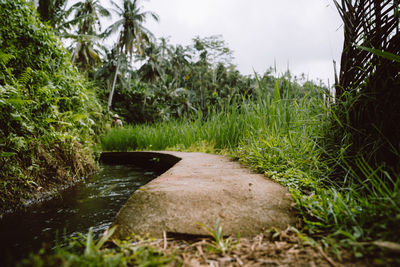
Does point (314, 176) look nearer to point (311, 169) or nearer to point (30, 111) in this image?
point (311, 169)

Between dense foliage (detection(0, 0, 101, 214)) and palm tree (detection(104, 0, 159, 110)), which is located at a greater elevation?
palm tree (detection(104, 0, 159, 110))

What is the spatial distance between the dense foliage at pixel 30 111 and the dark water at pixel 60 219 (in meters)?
0.25

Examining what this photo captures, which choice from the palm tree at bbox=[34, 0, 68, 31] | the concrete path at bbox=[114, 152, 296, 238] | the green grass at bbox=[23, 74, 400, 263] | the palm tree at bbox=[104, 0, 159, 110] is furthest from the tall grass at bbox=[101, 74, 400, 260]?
the palm tree at bbox=[104, 0, 159, 110]

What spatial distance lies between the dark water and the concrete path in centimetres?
48

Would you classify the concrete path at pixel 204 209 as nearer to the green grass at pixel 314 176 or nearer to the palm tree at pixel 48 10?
the green grass at pixel 314 176

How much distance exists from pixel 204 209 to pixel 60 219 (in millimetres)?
1351

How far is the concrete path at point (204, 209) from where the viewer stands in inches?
33.5

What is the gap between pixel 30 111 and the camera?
2.10 meters

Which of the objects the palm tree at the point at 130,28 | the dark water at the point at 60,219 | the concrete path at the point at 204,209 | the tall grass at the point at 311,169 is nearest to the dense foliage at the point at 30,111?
the dark water at the point at 60,219

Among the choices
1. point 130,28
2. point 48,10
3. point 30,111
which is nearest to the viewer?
point 30,111

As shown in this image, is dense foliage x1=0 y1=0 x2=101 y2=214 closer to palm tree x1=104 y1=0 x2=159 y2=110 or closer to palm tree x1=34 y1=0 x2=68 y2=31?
palm tree x1=34 y1=0 x2=68 y2=31

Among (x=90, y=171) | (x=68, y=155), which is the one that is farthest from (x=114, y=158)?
(x=68, y=155)

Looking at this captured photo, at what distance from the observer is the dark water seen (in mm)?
1210

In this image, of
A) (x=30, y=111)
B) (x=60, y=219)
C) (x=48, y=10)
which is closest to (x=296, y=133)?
(x=60, y=219)
